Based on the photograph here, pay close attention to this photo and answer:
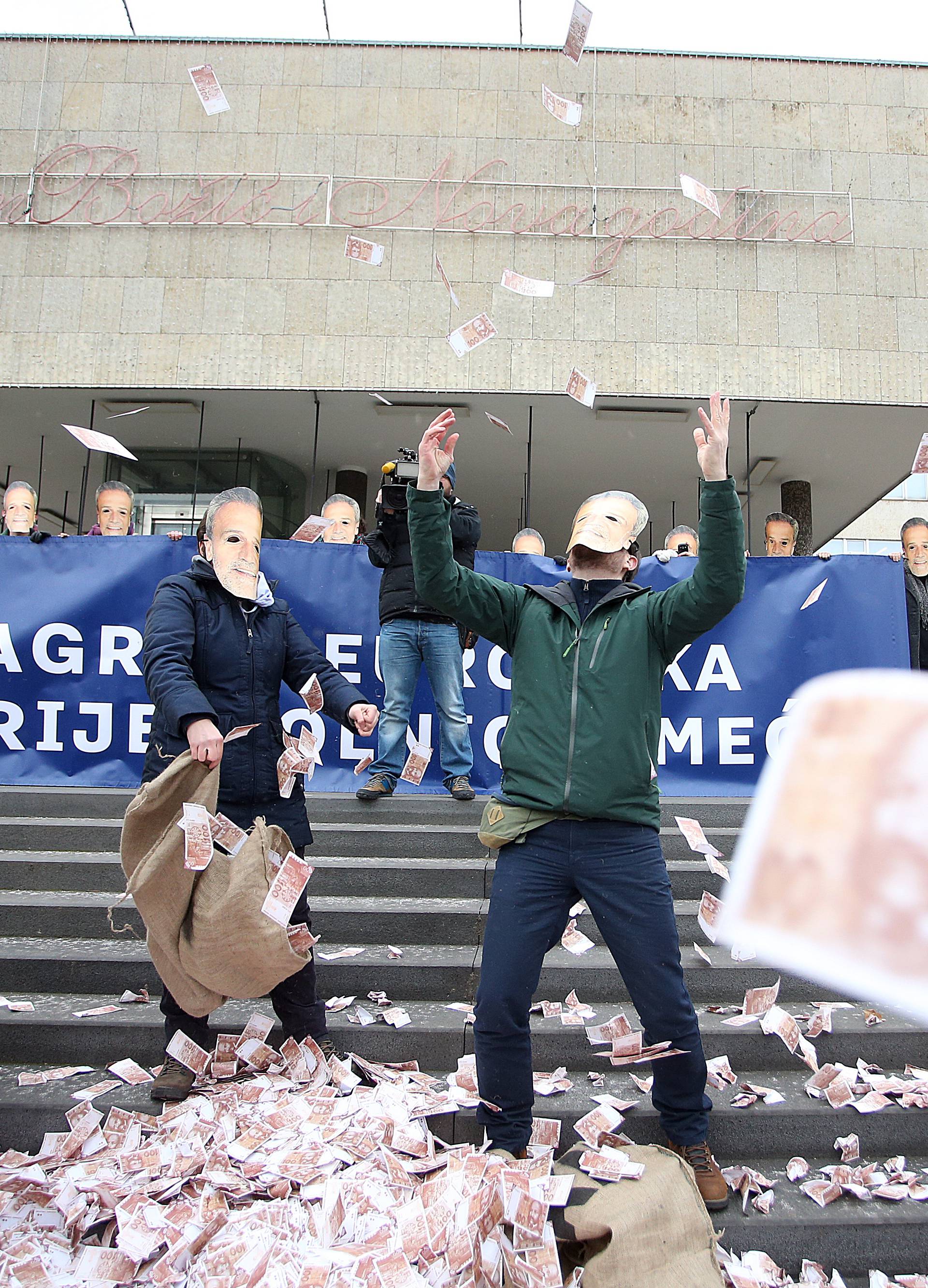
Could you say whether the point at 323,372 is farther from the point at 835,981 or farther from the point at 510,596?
the point at 835,981

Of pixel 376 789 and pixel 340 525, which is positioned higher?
pixel 340 525

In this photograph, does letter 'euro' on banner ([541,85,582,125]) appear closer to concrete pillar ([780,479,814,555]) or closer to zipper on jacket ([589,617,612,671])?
concrete pillar ([780,479,814,555])

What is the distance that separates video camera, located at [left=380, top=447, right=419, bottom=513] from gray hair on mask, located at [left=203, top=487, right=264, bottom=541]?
2.27ft

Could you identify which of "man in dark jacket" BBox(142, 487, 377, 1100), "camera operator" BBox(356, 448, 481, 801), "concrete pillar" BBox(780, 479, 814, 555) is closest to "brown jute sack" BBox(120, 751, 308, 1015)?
"man in dark jacket" BBox(142, 487, 377, 1100)

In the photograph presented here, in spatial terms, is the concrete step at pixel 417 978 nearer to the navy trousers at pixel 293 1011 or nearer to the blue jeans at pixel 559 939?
the navy trousers at pixel 293 1011

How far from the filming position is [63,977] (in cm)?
366

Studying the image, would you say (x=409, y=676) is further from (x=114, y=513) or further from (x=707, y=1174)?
(x=707, y=1174)

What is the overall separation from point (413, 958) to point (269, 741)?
115 centimetres

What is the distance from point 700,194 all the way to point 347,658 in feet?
19.9

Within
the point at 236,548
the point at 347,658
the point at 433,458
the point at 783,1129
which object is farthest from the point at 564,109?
the point at 783,1129

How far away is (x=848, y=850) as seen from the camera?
659mm

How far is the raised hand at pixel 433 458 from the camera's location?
2699 millimetres

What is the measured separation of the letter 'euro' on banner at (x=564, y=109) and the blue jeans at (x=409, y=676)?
641 centimetres

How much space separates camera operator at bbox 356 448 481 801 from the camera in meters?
5.18
